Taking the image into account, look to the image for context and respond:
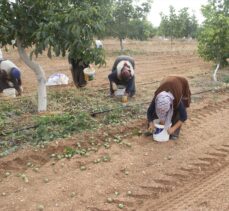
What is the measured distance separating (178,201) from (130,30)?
1984cm

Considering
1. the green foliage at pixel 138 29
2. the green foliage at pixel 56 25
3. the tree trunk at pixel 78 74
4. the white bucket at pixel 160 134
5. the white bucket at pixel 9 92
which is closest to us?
the green foliage at pixel 56 25

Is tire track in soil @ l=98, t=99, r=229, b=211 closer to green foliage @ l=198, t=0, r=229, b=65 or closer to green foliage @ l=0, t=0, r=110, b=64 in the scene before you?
green foliage @ l=0, t=0, r=110, b=64

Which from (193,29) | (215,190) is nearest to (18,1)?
(215,190)

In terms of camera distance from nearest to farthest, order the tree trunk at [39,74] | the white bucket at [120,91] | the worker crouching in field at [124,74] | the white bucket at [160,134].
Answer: the white bucket at [160,134] < the tree trunk at [39,74] < the worker crouching in field at [124,74] < the white bucket at [120,91]

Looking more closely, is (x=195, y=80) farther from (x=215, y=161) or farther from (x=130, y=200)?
(x=130, y=200)

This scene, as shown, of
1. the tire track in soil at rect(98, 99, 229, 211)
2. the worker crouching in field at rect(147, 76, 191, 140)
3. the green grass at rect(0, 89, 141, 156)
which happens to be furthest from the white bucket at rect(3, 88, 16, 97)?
the tire track in soil at rect(98, 99, 229, 211)

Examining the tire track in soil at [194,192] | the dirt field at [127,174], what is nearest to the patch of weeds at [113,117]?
the dirt field at [127,174]

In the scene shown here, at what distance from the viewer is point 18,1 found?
6.22 m

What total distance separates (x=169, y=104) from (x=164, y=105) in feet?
0.27

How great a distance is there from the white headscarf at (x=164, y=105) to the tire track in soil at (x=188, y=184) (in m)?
0.81

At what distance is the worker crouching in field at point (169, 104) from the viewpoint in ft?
18.2

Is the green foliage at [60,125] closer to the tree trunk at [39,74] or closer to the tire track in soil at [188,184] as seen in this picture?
the tree trunk at [39,74]

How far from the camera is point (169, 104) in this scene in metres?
5.51

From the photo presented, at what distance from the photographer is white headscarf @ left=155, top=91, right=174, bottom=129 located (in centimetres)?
549
